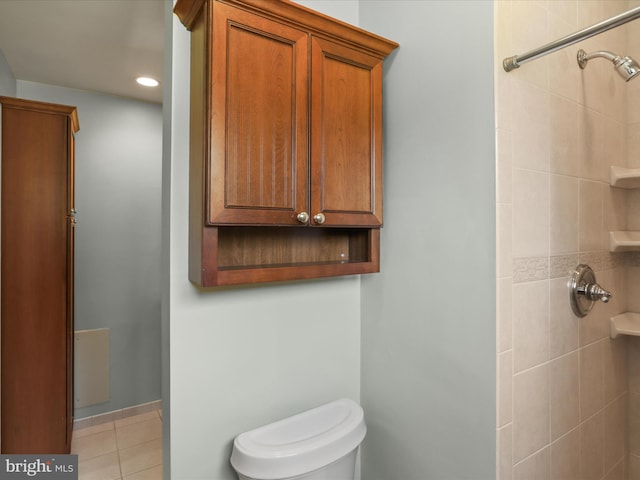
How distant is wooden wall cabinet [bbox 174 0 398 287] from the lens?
1034mm

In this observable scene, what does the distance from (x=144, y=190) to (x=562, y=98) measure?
116 inches

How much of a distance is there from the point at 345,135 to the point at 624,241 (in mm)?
1203

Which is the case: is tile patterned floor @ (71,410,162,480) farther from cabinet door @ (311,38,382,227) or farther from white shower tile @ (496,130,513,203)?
white shower tile @ (496,130,513,203)

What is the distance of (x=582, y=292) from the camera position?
1.32 metres

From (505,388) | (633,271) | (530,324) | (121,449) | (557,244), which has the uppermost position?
(557,244)

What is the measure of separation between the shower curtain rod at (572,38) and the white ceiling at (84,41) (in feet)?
5.52

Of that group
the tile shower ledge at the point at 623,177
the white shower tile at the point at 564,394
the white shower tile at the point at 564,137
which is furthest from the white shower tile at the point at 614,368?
the white shower tile at the point at 564,137

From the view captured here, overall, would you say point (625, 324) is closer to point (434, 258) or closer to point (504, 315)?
point (504, 315)

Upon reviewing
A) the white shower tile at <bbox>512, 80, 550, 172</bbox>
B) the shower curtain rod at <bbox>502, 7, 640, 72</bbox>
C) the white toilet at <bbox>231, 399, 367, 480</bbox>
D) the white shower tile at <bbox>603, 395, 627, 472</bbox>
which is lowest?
the white shower tile at <bbox>603, 395, 627, 472</bbox>

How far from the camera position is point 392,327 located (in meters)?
1.41

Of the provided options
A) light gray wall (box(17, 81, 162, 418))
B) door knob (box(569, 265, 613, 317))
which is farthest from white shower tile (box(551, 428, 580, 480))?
light gray wall (box(17, 81, 162, 418))

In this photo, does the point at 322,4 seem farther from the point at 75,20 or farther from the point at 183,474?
the point at 183,474

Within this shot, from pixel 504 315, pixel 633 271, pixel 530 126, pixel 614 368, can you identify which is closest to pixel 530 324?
pixel 504 315

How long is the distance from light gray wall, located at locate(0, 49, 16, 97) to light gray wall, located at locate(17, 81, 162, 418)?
0.44ft
